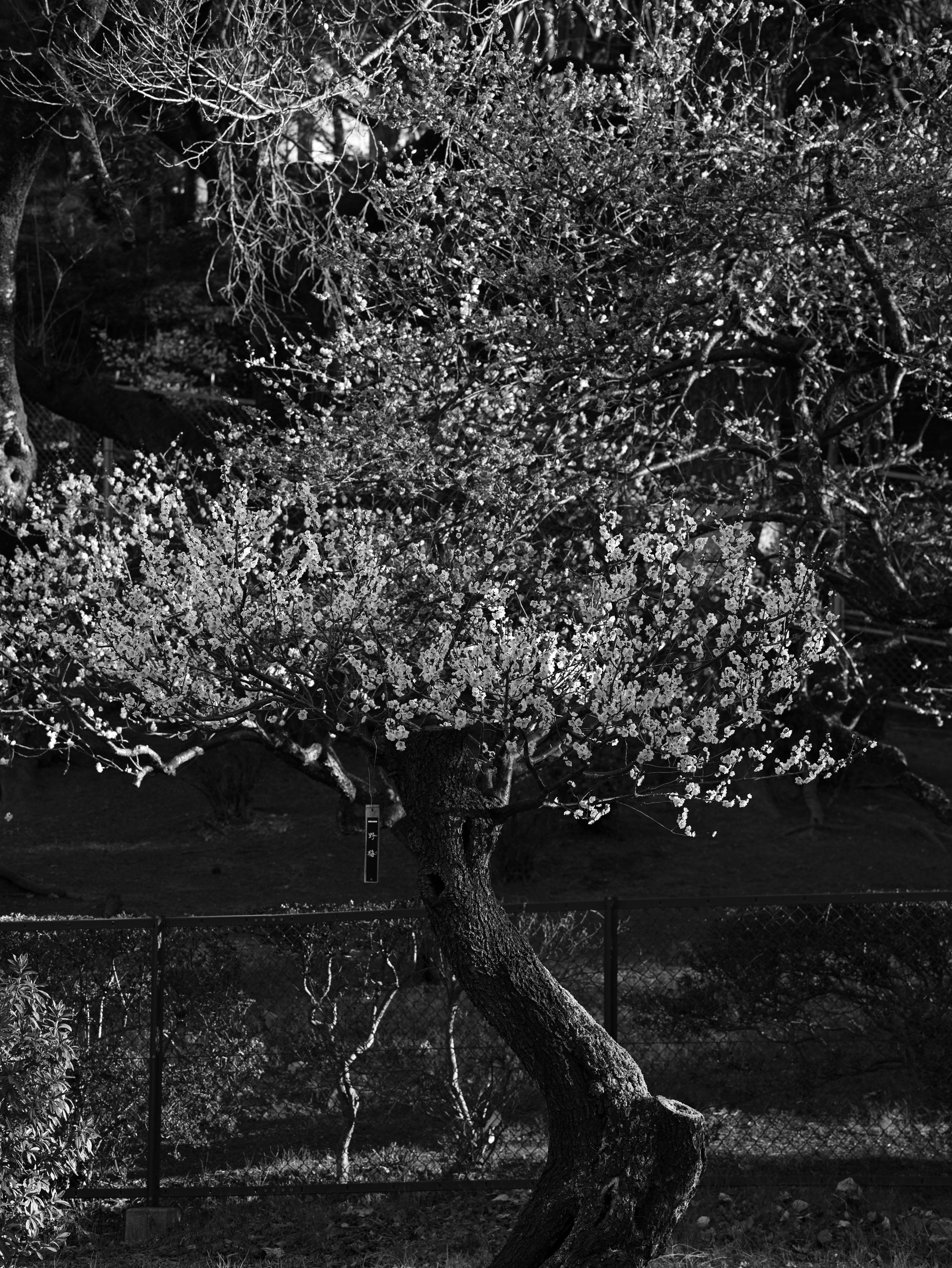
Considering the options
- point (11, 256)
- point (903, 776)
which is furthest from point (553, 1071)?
point (11, 256)

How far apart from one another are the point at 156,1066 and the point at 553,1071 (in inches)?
73.2

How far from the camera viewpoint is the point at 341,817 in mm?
9602

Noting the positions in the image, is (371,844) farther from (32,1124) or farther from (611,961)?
(32,1124)

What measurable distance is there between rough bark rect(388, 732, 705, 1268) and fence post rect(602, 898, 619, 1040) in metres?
0.75

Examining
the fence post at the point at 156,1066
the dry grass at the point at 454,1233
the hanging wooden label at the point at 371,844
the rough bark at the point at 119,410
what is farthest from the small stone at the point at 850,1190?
the rough bark at the point at 119,410

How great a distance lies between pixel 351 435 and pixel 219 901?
4988mm

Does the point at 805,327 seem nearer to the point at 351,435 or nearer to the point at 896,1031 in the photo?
the point at 351,435

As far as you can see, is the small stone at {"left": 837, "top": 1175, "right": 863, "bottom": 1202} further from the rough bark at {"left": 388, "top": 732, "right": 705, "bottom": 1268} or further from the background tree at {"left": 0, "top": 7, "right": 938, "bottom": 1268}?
the background tree at {"left": 0, "top": 7, "right": 938, "bottom": 1268}

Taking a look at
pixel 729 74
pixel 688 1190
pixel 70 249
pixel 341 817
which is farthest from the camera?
pixel 70 249

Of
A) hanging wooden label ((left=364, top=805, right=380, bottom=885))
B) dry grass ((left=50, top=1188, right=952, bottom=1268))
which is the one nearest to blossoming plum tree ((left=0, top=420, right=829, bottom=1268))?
hanging wooden label ((left=364, top=805, right=380, bottom=885))

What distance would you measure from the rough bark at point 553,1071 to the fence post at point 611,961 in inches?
29.6

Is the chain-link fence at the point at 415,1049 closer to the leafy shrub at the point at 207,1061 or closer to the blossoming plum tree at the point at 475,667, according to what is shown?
the leafy shrub at the point at 207,1061

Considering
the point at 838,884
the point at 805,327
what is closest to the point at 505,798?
the point at 805,327

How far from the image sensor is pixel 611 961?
5.52 meters
